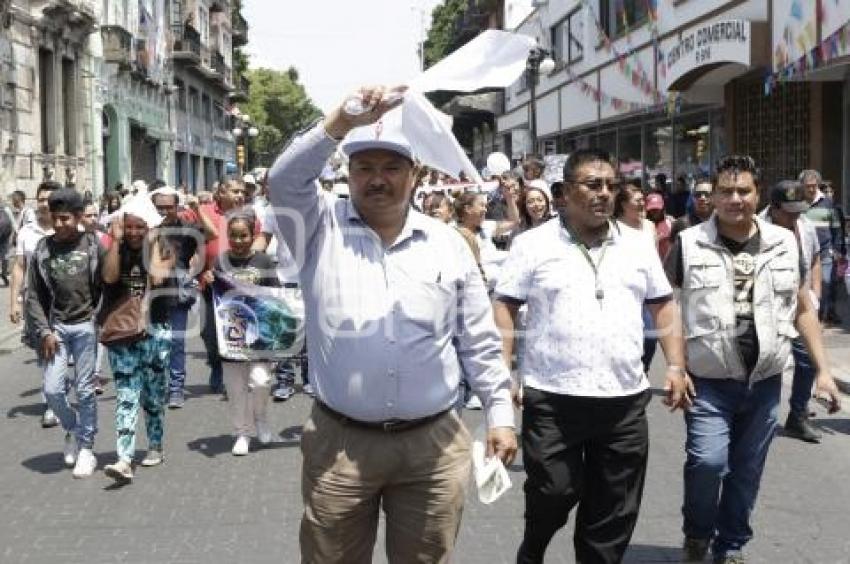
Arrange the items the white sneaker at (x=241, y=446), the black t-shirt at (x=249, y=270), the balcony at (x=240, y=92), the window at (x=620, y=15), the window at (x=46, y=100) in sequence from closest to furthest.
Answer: the white sneaker at (x=241, y=446) → the black t-shirt at (x=249, y=270) → the window at (x=620, y=15) → the window at (x=46, y=100) → the balcony at (x=240, y=92)

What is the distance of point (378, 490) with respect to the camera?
354 centimetres

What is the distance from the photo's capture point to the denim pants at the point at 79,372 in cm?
673

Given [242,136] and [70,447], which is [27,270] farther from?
[242,136]

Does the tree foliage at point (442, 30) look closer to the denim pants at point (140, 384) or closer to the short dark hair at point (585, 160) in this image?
the denim pants at point (140, 384)

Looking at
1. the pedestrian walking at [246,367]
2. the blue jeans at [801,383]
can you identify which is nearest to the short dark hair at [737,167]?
the blue jeans at [801,383]

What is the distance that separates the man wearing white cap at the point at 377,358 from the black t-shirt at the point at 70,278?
3.55 m

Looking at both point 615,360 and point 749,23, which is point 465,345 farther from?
point 749,23

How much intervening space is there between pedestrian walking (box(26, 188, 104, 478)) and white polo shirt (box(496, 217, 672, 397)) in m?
3.35

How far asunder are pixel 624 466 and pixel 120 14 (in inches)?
1331

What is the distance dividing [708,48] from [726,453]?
583 inches

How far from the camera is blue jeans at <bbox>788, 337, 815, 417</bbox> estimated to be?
747cm

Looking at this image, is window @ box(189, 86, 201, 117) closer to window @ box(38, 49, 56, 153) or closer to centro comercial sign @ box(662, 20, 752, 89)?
window @ box(38, 49, 56, 153)

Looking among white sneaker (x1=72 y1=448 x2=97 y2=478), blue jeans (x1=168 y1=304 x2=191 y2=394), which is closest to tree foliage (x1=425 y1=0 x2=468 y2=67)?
blue jeans (x1=168 y1=304 x2=191 y2=394)

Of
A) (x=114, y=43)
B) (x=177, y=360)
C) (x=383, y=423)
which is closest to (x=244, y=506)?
(x=383, y=423)
